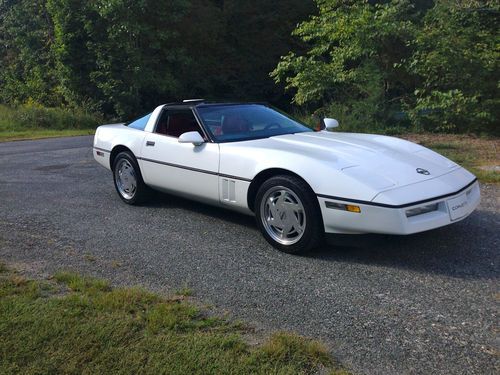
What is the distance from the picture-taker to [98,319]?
3240 mm

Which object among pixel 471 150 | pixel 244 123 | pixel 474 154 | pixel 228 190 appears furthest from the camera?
pixel 471 150

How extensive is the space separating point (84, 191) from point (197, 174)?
99.4 inches

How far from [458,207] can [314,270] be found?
127 cm

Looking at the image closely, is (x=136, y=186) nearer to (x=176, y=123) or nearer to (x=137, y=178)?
(x=137, y=178)

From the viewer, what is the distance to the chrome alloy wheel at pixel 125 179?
250 inches

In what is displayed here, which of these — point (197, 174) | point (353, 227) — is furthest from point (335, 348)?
point (197, 174)

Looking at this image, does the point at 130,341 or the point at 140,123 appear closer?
the point at 130,341

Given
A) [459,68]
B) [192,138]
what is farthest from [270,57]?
[192,138]

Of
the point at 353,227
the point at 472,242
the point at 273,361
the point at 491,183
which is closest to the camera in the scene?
the point at 273,361

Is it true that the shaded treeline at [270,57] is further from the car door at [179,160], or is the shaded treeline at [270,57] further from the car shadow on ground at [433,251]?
the car shadow on ground at [433,251]

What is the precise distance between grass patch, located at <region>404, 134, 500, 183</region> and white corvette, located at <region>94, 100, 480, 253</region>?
294 centimetres

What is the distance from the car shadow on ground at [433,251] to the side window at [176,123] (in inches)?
71.1

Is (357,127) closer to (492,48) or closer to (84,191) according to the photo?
(492,48)

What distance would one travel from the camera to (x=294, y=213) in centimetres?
450
